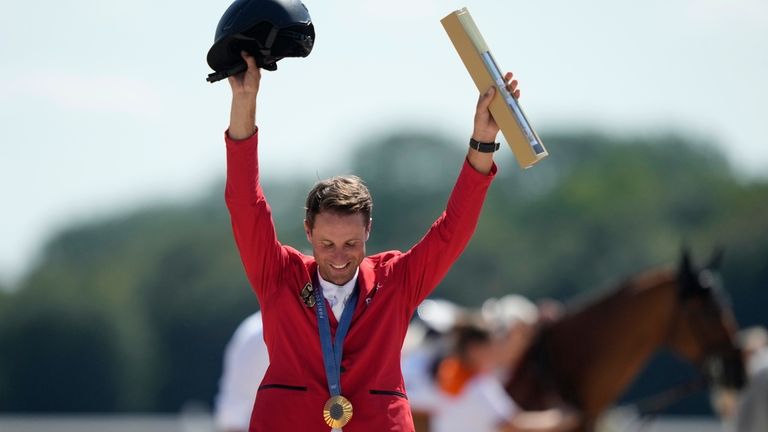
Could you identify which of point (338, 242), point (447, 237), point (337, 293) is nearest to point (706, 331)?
point (447, 237)

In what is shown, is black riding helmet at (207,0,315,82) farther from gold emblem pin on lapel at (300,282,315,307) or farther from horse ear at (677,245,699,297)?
horse ear at (677,245,699,297)

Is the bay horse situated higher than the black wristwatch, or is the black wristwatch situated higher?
the black wristwatch

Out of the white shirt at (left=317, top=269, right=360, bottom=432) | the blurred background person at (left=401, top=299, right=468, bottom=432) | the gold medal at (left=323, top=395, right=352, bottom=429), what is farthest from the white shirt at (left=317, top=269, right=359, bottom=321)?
the blurred background person at (left=401, top=299, right=468, bottom=432)

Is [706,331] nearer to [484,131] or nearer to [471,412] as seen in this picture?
[471,412]

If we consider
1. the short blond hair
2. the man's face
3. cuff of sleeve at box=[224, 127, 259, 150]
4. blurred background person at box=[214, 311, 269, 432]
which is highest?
cuff of sleeve at box=[224, 127, 259, 150]

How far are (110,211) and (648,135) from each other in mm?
19492

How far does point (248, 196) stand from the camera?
3.81 meters

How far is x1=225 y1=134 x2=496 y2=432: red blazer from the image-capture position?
377 centimetres

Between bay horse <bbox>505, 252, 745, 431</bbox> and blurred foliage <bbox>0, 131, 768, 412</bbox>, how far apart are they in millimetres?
15252

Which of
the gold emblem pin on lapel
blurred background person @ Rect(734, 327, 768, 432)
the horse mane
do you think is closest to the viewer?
the gold emblem pin on lapel

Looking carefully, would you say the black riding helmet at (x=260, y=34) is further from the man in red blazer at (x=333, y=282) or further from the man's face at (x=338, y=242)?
the man's face at (x=338, y=242)

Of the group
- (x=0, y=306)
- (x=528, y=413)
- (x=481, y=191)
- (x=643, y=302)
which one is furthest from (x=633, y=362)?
(x=0, y=306)

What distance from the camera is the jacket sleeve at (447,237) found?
397 centimetres

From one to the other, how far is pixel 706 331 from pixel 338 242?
5.82 m
